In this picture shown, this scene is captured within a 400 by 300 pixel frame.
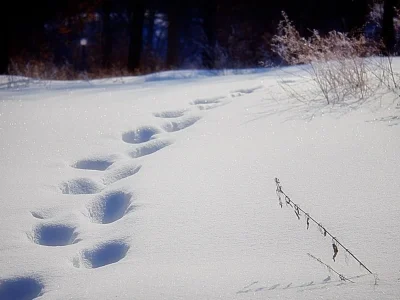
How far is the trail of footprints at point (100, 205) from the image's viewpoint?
1959 millimetres

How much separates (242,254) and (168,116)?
2.40 metres

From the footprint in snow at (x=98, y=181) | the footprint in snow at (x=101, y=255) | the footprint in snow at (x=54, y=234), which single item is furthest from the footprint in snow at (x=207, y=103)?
the footprint in snow at (x=101, y=255)

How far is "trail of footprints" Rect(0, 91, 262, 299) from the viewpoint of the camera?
6.43ft

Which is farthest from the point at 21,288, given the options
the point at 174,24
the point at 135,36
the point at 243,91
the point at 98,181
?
the point at 174,24

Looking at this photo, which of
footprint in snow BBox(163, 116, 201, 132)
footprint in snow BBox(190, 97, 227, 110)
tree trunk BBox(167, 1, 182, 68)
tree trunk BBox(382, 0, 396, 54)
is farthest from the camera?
tree trunk BBox(167, 1, 182, 68)

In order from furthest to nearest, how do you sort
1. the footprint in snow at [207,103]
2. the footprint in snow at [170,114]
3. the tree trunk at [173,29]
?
the tree trunk at [173,29] → the footprint in snow at [207,103] → the footprint in snow at [170,114]

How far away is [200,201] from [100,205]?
578 mm

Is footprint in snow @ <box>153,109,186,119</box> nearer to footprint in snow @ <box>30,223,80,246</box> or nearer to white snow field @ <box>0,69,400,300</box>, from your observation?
white snow field @ <box>0,69,400,300</box>

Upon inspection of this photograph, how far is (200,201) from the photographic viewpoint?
252 cm

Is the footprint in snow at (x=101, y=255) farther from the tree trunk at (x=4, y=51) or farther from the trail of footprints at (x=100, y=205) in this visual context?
the tree trunk at (x=4, y=51)

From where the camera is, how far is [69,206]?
2631mm

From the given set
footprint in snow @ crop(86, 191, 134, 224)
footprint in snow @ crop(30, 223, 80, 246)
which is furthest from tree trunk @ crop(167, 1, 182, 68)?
footprint in snow @ crop(30, 223, 80, 246)

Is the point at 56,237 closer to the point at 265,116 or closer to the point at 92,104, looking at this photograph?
the point at 265,116

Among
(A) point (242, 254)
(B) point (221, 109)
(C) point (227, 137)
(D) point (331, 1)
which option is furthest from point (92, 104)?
(D) point (331, 1)
